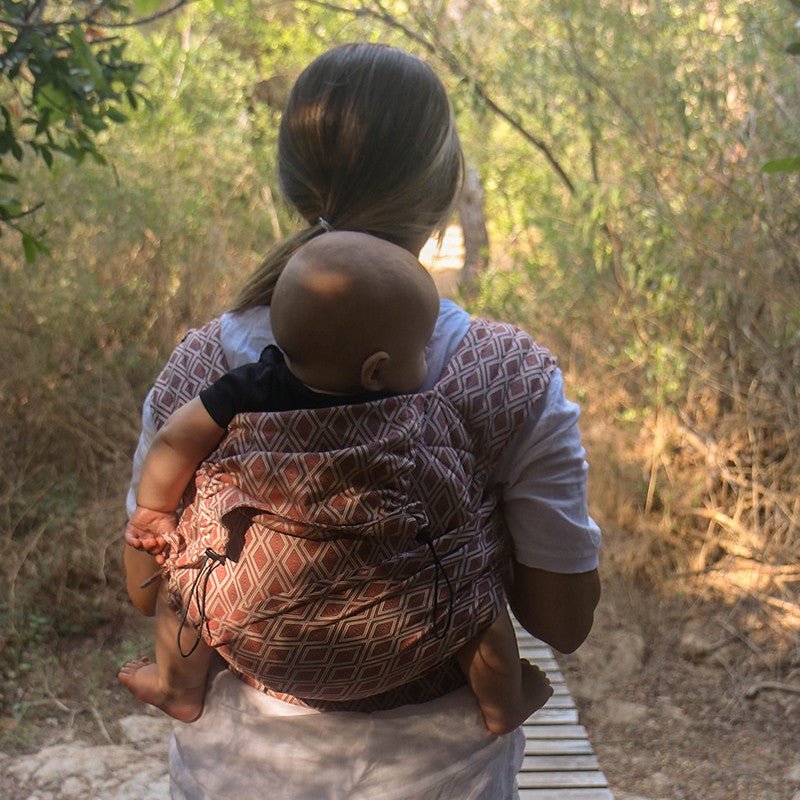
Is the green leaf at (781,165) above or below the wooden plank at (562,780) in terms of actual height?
above

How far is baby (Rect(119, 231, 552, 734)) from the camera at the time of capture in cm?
116

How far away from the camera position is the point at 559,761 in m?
2.88

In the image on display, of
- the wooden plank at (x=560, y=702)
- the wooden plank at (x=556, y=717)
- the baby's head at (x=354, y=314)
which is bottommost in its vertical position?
the wooden plank at (x=560, y=702)

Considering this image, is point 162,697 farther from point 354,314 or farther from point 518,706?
point 354,314

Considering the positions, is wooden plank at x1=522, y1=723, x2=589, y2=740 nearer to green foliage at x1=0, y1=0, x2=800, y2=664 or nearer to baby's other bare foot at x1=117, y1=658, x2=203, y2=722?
baby's other bare foot at x1=117, y1=658, x2=203, y2=722

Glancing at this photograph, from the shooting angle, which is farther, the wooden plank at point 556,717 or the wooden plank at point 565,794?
the wooden plank at point 556,717

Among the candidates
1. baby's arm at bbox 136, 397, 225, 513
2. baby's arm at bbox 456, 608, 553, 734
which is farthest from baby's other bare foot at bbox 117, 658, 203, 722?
baby's arm at bbox 456, 608, 553, 734

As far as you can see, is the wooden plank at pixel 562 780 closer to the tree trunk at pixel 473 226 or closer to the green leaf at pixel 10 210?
the green leaf at pixel 10 210

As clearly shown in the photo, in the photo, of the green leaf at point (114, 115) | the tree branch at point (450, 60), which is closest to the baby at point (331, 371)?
the green leaf at point (114, 115)

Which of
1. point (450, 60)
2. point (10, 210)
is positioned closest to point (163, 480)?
point (10, 210)

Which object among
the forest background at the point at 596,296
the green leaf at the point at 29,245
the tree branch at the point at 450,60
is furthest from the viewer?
the tree branch at the point at 450,60

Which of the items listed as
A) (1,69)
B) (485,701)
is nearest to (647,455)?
(1,69)

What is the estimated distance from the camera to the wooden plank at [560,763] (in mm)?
2828

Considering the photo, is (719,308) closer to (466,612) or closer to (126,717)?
(126,717)
